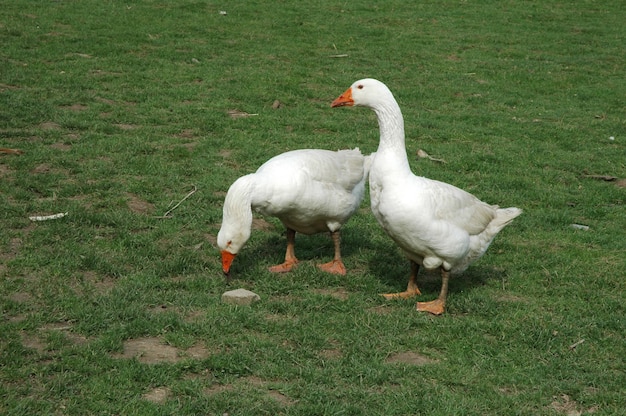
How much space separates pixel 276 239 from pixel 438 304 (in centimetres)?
228

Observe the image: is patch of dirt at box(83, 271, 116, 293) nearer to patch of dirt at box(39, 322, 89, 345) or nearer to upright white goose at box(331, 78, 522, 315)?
patch of dirt at box(39, 322, 89, 345)

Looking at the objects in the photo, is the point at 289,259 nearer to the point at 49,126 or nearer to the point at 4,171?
the point at 4,171

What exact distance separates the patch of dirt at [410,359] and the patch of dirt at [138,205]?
3.75 meters

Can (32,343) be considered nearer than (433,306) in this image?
Yes

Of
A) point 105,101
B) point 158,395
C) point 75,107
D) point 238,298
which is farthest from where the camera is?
point 105,101

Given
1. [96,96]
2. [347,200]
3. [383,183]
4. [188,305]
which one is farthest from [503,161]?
[96,96]

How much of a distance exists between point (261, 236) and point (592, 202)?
4.30m

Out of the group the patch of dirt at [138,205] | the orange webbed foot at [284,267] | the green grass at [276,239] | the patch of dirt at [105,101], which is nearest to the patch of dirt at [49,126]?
the green grass at [276,239]

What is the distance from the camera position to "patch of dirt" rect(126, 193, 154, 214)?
8211 mm

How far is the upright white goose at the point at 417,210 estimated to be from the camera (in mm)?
6141

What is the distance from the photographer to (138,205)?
8359 millimetres

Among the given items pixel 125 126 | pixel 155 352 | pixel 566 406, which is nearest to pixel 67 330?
pixel 155 352

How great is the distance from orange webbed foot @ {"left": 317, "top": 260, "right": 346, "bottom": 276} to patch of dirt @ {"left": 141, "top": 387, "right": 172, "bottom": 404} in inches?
101

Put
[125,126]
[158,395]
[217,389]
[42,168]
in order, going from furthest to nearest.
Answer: [125,126]
[42,168]
[217,389]
[158,395]
